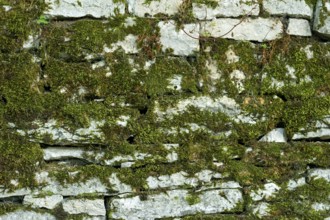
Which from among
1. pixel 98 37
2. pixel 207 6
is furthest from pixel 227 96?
pixel 98 37

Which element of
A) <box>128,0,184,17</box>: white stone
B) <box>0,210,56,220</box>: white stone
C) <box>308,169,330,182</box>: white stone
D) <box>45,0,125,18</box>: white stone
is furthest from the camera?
<box>308,169,330,182</box>: white stone

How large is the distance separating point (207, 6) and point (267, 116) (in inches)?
35.9

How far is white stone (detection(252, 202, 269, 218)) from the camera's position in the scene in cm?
340

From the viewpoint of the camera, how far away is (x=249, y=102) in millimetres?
3449

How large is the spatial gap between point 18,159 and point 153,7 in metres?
1.41

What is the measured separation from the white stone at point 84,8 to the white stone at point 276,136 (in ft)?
4.51

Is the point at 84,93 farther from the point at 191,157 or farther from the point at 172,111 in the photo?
the point at 191,157

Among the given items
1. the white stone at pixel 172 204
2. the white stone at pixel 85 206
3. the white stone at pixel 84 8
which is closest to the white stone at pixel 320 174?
the white stone at pixel 172 204

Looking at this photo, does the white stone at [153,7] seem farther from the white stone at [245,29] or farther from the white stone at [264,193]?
the white stone at [264,193]

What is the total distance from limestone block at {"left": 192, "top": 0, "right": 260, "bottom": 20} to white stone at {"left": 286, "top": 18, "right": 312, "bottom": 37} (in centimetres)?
28

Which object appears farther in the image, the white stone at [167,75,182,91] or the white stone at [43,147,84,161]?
the white stone at [167,75,182,91]

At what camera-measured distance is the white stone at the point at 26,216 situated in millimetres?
3145

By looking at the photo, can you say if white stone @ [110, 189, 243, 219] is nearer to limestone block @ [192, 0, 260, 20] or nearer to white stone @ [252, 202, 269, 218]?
white stone @ [252, 202, 269, 218]

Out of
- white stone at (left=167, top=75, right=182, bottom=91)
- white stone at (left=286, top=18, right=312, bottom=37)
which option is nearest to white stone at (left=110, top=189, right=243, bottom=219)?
white stone at (left=167, top=75, right=182, bottom=91)
